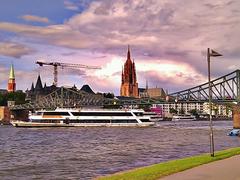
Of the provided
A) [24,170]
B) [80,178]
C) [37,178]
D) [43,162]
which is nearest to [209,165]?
[80,178]

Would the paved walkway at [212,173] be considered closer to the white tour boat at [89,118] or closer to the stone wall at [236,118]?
the stone wall at [236,118]

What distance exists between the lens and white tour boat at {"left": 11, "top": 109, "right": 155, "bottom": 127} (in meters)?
133

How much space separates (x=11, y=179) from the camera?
94.2 ft

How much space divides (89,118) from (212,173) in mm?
115203

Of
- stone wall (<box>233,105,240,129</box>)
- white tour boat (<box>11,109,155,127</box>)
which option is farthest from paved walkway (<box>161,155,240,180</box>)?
white tour boat (<box>11,109,155,127</box>)

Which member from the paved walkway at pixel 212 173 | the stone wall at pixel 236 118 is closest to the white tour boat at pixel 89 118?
the stone wall at pixel 236 118

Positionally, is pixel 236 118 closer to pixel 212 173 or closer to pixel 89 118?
pixel 89 118

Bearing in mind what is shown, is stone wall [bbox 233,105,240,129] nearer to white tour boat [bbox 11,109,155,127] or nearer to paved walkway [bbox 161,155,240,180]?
white tour boat [bbox 11,109,155,127]

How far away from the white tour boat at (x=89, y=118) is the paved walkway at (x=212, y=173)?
4338 inches

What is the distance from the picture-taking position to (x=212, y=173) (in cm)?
2117

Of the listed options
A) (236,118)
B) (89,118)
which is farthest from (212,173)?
(89,118)

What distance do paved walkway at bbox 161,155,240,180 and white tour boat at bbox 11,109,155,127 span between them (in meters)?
110

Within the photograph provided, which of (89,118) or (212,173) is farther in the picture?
(89,118)

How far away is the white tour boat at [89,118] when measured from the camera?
13349 centimetres
